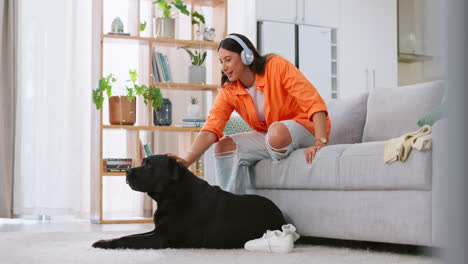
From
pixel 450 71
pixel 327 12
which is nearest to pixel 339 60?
pixel 327 12

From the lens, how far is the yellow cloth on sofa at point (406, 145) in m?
1.93

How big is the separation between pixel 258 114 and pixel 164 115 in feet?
5.83

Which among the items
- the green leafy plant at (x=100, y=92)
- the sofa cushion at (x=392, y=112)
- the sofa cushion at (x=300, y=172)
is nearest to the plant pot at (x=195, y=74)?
the green leafy plant at (x=100, y=92)

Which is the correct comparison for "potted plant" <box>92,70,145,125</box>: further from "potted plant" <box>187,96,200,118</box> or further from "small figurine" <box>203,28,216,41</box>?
"small figurine" <box>203,28,216,41</box>

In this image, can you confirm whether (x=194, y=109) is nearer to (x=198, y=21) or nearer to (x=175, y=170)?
(x=198, y=21)

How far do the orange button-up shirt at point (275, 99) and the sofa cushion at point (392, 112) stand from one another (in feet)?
1.19

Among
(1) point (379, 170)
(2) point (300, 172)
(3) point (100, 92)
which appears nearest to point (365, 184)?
(1) point (379, 170)

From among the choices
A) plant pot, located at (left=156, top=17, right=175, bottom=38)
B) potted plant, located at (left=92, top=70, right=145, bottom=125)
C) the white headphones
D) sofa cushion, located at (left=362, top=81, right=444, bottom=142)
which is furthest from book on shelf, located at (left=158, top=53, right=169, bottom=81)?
the white headphones

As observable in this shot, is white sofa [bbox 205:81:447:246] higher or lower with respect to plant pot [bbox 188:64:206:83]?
→ lower

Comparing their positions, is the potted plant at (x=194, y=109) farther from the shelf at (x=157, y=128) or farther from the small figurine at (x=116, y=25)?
the small figurine at (x=116, y=25)

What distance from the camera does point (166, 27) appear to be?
4.41 m

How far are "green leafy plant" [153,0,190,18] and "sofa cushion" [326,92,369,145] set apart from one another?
65.4 inches

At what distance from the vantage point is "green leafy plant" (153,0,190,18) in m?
4.27

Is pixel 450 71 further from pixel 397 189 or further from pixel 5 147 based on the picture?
pixel 5 147
